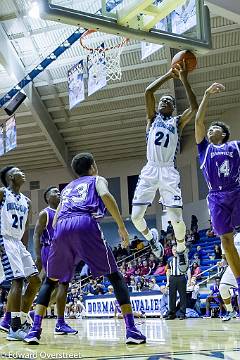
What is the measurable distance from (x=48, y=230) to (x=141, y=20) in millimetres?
2728

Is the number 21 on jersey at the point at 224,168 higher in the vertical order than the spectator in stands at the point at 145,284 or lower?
higher

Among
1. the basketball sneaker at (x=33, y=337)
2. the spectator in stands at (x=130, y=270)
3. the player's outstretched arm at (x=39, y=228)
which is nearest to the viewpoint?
the basketball sneaker at (x=33, y=337)

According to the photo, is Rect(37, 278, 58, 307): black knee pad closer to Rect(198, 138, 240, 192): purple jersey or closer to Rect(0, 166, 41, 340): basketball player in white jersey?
Rect(0, 166, 41, 340): basketball player in white jersey

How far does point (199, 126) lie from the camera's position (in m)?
4.77

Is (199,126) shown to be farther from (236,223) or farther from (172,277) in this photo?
(172,277)

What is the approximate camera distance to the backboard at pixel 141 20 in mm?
4785

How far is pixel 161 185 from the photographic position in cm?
588

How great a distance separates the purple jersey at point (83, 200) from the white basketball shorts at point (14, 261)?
802 millimetres

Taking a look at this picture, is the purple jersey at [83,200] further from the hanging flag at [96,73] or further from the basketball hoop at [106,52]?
the basketball hoop at [106,52]

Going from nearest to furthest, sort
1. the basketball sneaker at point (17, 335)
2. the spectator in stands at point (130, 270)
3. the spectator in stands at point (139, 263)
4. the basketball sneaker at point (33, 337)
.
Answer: the basketball sneaker at point (33, 337) → the basketball sneaker at point (17, 335) → the spectator in stands at point (130, 270) → the spectator in stands at point (139, 263)

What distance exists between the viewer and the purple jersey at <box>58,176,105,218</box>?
162 inches

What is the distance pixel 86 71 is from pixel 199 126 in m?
10.3

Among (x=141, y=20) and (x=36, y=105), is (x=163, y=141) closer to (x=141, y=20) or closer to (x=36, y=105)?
(x=141, y=20)

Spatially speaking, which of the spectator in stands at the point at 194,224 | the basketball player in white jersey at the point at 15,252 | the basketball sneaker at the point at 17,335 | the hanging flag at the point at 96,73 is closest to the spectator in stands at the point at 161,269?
the spectator in stands at the point at 194,224
